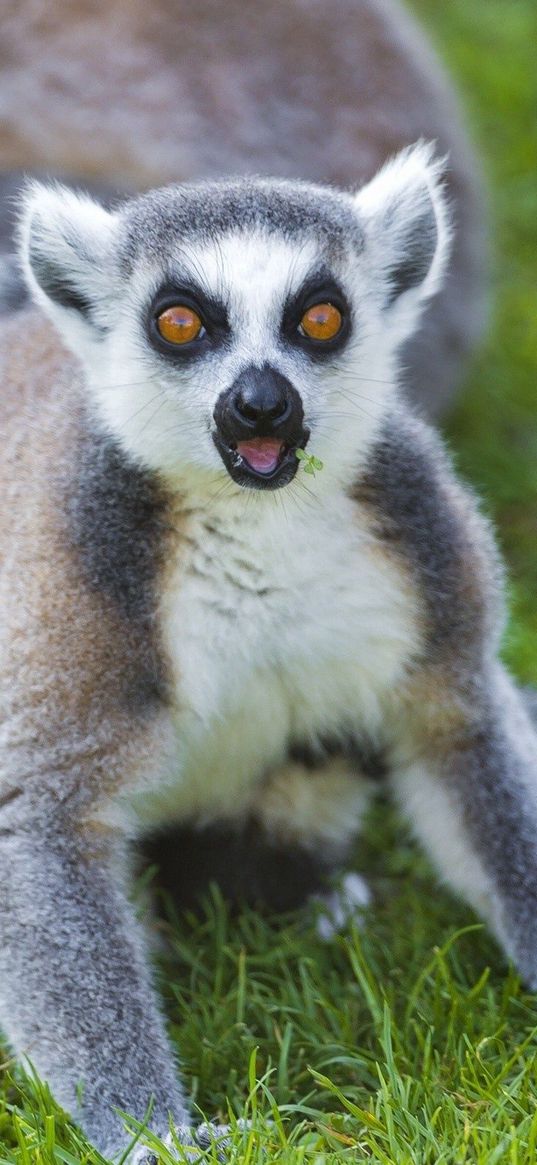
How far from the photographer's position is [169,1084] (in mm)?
3355

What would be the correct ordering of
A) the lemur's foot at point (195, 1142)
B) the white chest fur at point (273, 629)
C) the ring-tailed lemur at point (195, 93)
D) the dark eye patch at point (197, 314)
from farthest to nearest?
the ring-tailed lemur at point (195, 93), the white chest fur at point (273, 629), the dark eye patch at point (197, 314), the lemur's foot at point (195, 1142)

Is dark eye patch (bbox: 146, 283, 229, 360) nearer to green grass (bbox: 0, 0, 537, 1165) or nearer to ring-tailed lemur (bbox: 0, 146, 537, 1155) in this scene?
ring-tailed lemur (bbox: 0, 146, 537, 1155)

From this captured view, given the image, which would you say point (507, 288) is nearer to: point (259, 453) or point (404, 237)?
point (404, 237)

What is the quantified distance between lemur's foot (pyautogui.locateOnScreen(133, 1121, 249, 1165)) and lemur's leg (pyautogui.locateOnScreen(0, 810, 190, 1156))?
5 centimetres

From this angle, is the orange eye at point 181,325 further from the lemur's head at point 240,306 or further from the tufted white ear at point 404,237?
the tufted white ear at point 404,237

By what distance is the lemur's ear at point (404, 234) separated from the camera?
12.4ft

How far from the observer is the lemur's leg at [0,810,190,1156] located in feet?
10.8

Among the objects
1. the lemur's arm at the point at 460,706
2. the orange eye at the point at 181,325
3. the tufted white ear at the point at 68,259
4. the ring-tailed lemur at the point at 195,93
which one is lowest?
the lemur's arm at the point at 460,706

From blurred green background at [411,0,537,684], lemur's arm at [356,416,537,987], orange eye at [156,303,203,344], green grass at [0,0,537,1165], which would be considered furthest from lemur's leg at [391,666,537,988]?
blurred green background at [411,0,537,684]

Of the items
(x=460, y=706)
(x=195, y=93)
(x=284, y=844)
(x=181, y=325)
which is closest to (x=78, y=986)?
(x=284, y=844)

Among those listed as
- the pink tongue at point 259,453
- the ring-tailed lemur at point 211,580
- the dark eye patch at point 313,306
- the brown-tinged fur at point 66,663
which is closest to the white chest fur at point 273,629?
the ring-tailed lemur at point 211,580

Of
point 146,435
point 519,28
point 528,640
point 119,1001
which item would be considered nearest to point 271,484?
point 146,435

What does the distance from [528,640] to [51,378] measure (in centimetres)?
206

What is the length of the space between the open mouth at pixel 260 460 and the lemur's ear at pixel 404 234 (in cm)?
63
